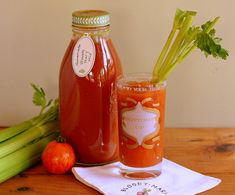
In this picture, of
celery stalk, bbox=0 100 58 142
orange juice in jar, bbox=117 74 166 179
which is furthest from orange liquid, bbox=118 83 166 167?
celery stalk, bbox=0 100 58 142

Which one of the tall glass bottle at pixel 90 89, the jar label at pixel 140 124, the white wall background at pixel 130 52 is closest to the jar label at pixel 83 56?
the tall glass bottle at pixel 90 89

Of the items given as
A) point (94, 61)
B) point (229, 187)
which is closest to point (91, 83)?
point (94, 61)

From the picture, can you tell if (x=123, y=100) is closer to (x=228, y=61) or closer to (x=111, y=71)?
(x=111, y=71)

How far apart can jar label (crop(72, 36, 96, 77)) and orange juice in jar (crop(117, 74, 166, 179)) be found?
0.22 ft

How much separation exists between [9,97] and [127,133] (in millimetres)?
436

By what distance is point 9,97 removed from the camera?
1356 millimetres

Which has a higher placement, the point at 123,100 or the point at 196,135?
the point at 123,100

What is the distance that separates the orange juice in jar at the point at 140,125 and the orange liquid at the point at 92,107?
0.04 meters

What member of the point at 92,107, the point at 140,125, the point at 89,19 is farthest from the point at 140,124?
the point at 89,19

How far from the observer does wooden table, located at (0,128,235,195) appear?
1.01 meters

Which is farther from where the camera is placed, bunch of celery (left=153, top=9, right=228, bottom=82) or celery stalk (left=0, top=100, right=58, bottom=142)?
celery stalk (left=0, top=100, right=58, bottom=142)

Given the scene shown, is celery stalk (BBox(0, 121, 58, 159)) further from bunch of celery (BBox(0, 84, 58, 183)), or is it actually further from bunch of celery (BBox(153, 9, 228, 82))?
bunch of celery (BBox(153, 9, 228, 82))

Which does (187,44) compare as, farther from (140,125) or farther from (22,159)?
(22,159)

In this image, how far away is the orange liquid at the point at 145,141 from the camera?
39.9 inches
